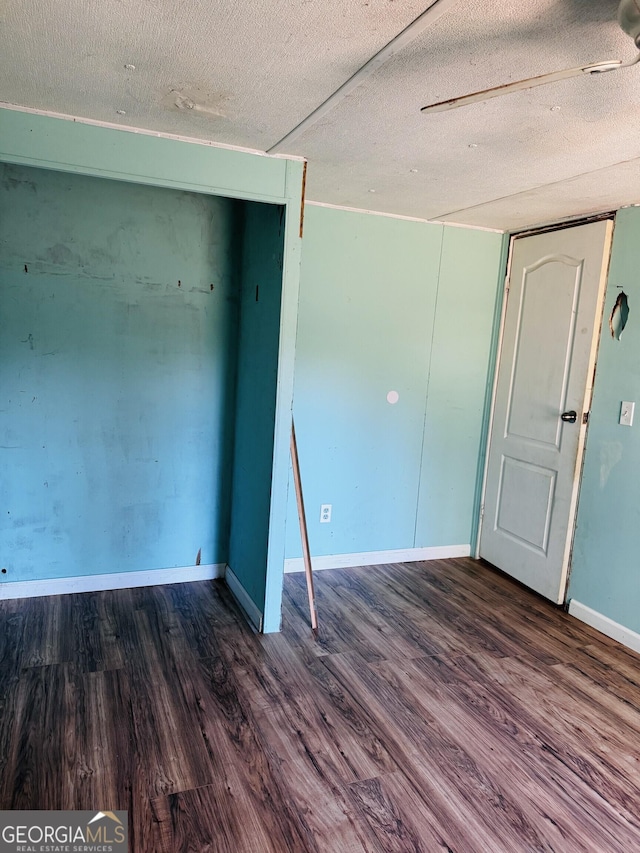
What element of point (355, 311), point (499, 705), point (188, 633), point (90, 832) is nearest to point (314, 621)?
point (188, 633)

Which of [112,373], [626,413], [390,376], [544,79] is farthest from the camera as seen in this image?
[390,376]

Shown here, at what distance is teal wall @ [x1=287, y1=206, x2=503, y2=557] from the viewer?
3.44 metres

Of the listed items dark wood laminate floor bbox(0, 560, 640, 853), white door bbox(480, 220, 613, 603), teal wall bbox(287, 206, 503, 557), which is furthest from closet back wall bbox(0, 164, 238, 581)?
white door bbox(480, 220, 613, 603)

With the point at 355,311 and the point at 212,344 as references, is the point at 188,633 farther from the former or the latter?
the point at 355,311

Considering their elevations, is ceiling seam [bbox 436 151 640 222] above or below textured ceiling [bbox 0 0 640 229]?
above

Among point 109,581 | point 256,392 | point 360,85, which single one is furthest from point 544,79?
A: point 109,581

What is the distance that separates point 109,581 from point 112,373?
45.3 inches

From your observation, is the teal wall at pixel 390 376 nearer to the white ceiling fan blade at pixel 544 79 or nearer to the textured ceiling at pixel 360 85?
the textured ceiling at pixel 360 85

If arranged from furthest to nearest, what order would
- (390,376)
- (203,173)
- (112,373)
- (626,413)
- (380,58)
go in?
1. (390,376)
2. (112,373)
3. (626,413)
4. (203,173)
5. (380,58)

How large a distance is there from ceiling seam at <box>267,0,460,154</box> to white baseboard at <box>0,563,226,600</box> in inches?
94.0

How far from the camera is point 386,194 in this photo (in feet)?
9.98

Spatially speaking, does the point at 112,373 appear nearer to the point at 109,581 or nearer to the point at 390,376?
the point at 109,581

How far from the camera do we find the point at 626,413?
296 centimetres

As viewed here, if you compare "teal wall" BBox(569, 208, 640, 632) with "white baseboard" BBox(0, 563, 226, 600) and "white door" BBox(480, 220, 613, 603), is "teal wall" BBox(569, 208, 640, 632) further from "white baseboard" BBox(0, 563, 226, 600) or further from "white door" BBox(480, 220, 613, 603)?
"white baseboard" BBox(0, 563, 226, 600)
